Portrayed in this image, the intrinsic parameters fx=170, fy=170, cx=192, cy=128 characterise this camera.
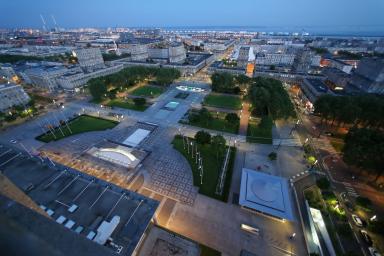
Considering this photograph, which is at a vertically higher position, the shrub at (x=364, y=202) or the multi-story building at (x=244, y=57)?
the multi-story building at (x=244, y=57)

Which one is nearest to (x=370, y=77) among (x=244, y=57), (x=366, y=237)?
(x=244, y=57)

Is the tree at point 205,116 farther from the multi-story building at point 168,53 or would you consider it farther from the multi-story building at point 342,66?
the multi-story building at point 342,66

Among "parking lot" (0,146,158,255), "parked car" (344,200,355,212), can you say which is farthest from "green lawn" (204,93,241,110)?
"parking lot" (0,146,158,255)

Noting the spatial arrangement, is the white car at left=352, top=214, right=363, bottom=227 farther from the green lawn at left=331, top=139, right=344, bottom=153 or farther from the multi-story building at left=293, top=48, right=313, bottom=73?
the multi-story building at left=293, top=48, right=313, bottom=73

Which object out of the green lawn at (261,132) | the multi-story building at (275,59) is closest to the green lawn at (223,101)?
the green lawn at (261,132)

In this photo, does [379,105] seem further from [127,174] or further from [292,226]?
[127,174]

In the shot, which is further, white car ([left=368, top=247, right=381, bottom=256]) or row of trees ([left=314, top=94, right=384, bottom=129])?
row of trees ([left=314, top=94, right=384, bottom=129])

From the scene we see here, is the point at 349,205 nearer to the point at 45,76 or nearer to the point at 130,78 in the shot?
the point at 130,78
